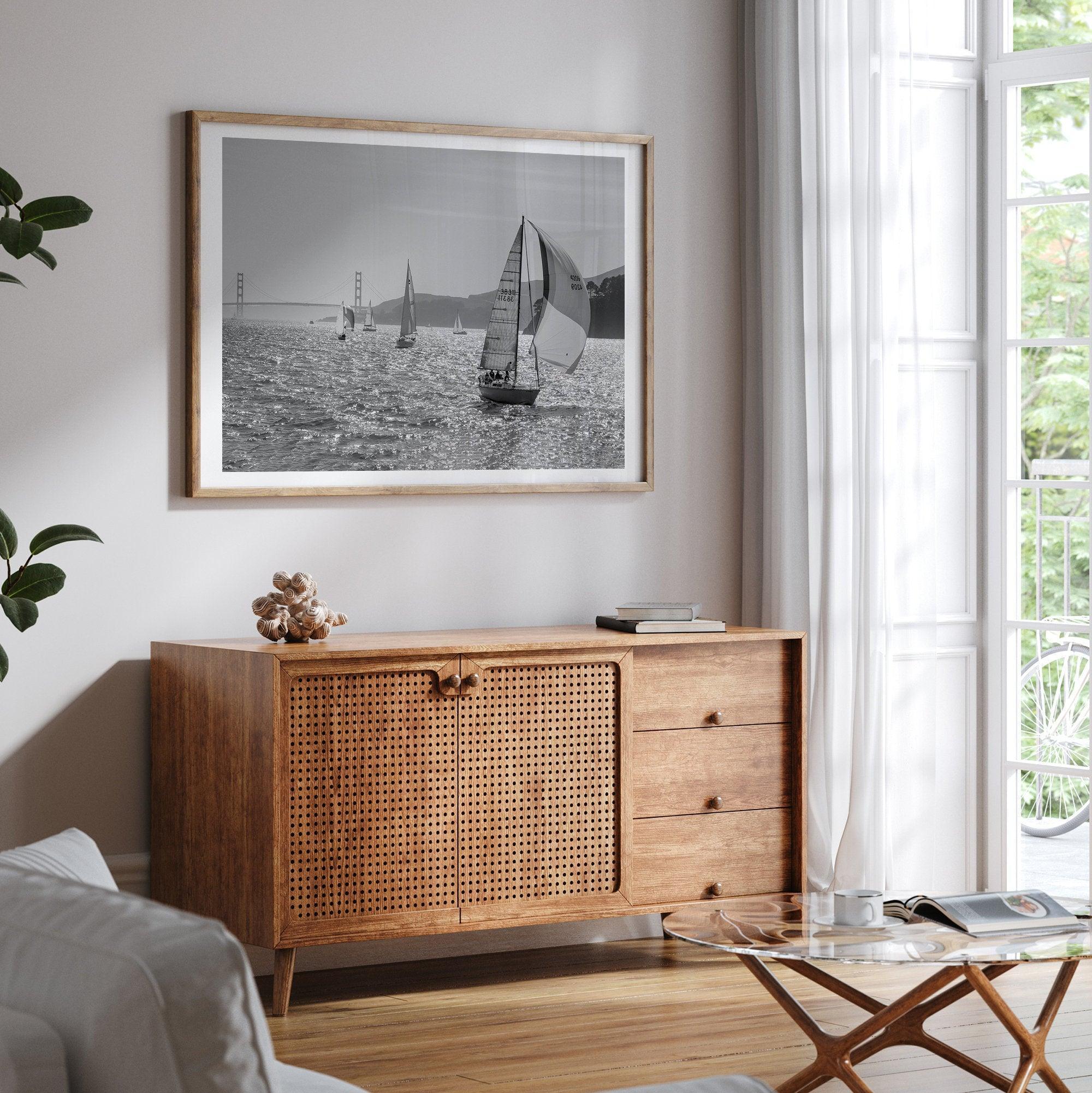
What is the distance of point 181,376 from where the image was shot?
3926 millimetres

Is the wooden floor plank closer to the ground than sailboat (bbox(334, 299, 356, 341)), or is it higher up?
closer to the ground

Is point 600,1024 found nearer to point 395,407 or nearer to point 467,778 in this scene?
point 467,778

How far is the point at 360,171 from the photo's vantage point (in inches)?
160

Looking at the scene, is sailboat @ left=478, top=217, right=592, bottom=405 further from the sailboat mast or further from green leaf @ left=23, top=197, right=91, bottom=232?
green leaf @ left=23, top=197, right=91, bottom=232

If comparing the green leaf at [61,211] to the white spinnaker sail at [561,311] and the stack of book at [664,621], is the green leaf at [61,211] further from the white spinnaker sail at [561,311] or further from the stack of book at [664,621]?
the stack of book at [664,621]

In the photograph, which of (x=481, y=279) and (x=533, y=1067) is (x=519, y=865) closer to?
(x=533, y=1067)

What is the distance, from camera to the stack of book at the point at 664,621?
3.96 meters

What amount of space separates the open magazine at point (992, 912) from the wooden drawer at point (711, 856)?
109cm

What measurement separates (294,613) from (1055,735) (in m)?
2.10

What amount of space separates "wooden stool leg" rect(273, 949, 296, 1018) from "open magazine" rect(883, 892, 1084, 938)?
1.38 meters

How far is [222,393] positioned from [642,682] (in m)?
1.26

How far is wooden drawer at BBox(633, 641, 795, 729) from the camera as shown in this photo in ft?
12.9

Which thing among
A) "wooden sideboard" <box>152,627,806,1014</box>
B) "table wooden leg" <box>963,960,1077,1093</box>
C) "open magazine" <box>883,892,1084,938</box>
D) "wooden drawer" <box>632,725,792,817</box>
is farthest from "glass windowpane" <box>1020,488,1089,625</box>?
"table wooden leg" <box>963,960,1077,1093</box>

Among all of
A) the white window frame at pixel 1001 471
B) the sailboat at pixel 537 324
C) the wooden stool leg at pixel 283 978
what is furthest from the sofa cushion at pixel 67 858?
the white window frame at pixel 1001 471
